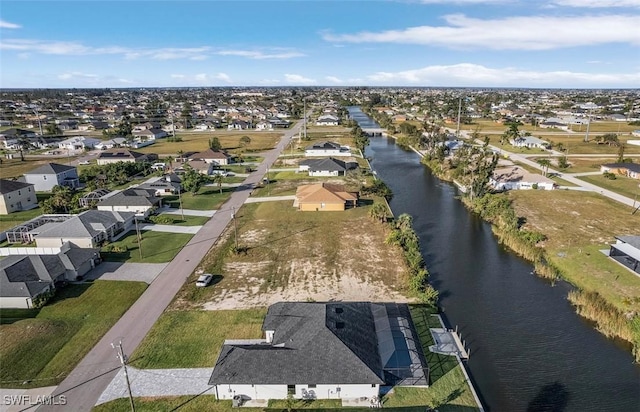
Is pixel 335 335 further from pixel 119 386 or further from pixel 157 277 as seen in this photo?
pixel 157 277

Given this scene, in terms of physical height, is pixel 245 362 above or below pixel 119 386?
above

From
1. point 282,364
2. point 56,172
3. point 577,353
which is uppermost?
point 56,172

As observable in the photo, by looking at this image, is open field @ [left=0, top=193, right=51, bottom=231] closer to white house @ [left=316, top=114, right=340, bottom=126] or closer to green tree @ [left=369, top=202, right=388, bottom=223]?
green tree @ [left=369, top=202, right=388, bottom=223]

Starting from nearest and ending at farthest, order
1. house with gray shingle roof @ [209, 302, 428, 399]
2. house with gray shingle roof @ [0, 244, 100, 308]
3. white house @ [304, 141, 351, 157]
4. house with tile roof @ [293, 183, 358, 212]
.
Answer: house with gray shingle roof @ [209, 302, 428, 399], house with gray shingle roof @ [0, 244, 100, 308], house with tile roof @ [293, 183, 358, 212], white house @ [304, 141, 351, 157]

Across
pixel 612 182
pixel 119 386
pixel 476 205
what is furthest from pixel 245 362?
pixel 612 182

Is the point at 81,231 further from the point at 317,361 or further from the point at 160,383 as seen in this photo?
the point at 317,361

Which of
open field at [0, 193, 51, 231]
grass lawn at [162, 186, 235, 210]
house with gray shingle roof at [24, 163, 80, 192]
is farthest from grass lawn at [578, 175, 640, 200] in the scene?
house with gray shingle roof at [24, 163, 80, 192]

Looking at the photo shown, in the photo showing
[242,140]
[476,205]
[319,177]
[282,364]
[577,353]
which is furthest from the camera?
[242,140]
